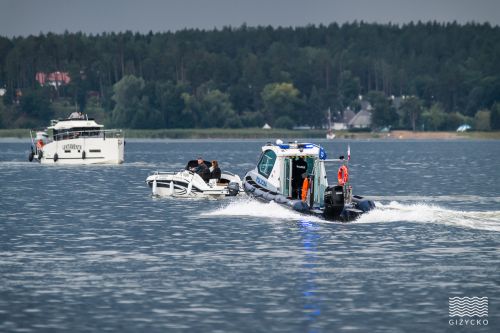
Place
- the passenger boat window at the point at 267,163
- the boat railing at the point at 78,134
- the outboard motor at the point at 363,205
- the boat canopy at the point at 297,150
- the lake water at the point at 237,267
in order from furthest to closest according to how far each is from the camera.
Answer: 1. the boat railing at the point at 78,134
2. the passenger boat window at the point at 267,163
3. the boat canopy at the point at 297,150
4. the outboard motor at the point at 363,205
5. the lake water at the point at 237,267

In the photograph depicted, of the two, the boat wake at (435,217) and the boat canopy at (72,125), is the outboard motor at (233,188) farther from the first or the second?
the boat canopy at (72,125)

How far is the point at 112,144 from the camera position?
121 meters

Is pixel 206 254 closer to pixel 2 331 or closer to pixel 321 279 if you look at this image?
pixel 321 279

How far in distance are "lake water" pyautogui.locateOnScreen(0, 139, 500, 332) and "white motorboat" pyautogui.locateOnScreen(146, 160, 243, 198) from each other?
32.8 inches

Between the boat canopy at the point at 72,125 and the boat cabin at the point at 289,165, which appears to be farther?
the boat canopy at the point at 72,125

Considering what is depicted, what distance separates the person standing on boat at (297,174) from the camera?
5559cm

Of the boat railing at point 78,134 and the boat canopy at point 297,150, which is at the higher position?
the boat canopy at point 297,150

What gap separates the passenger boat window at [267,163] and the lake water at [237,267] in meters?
1.60

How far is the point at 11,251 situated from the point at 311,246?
1067cm

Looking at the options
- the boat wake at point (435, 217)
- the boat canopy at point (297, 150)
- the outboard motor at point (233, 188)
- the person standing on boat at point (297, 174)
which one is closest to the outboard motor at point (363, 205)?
the boat wake at point (435, 217)

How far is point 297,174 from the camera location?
5578 cm

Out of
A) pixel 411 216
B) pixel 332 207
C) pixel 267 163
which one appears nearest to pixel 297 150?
pixel 267 163

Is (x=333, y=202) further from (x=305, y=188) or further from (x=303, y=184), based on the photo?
(x=303, y=184)

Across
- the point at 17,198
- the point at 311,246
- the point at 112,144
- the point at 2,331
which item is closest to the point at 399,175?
the point at 112,144
